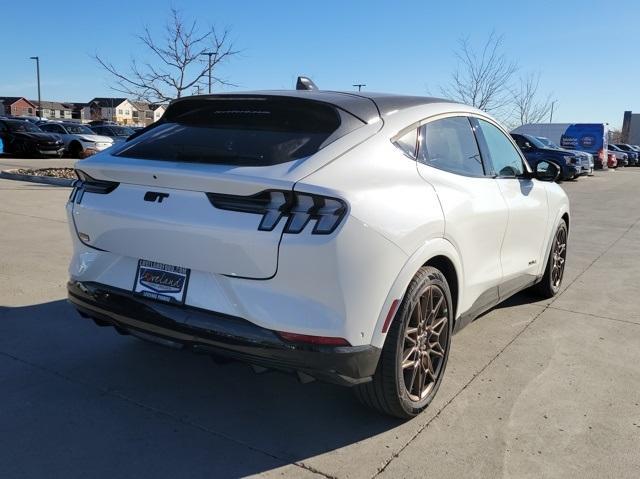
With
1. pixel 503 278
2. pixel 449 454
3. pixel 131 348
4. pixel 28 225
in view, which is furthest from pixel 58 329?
pixel 28 225

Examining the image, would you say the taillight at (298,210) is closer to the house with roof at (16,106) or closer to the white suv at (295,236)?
the white suv at (295,236)

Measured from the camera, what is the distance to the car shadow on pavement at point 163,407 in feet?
9.23

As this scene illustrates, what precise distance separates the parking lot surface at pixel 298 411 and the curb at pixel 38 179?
9.21 m

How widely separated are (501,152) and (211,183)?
8.54 ft

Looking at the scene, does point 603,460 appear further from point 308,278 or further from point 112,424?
point 112,424

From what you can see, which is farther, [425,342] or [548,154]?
[548,154]

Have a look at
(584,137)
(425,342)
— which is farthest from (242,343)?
(584,137)

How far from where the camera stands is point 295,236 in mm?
2520

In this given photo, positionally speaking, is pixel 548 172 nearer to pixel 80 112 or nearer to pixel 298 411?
pixel 298 411

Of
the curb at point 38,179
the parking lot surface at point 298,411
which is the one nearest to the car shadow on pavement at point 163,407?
the parking lot surface at point 298,411

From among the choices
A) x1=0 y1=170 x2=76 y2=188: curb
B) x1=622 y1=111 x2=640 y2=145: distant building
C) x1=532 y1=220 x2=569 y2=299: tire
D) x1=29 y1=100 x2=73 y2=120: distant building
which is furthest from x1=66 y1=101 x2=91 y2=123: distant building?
x1=532 y1=220 x2=569 y2=299: tire

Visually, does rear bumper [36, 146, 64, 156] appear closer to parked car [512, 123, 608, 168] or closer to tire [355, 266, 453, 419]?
tire [355, 266, 453, 419]

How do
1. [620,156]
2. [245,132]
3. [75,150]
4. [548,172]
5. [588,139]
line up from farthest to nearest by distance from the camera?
[620,156] < [588,139] < [75,150] < [548,172] < [245,132]

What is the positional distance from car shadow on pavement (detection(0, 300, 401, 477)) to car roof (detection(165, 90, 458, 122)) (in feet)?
4.90
